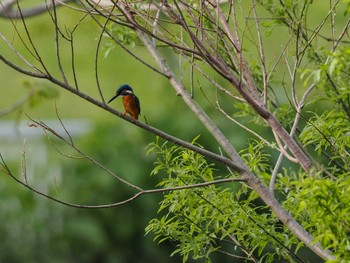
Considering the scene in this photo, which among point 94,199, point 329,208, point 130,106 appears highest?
point 130,106

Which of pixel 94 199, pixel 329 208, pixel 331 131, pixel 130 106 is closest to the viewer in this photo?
pixel 329 208

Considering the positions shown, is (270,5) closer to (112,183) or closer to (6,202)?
(112,183)

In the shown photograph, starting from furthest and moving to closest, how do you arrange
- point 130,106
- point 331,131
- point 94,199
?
point 94,199
point 130,106
point 331,131

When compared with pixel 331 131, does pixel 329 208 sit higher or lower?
lower

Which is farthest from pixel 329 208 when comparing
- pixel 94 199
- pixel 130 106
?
pixel 94 199

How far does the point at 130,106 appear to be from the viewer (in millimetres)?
5918

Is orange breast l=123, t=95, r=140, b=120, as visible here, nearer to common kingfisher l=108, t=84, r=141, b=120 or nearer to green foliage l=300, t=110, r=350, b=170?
common kingfisher l=108, t=84, r=141, b=120

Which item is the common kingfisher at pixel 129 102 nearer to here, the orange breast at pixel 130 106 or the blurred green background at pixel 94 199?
the orange breast at pixel 130 106

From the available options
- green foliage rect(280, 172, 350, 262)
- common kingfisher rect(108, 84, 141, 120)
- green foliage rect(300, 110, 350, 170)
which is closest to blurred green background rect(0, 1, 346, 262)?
common kingfisher rect(108, 84, 141, 120)

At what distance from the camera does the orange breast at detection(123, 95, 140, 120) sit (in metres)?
5.93

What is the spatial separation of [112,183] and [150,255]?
2.44 ft

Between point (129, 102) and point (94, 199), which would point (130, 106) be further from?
point (94, 199)

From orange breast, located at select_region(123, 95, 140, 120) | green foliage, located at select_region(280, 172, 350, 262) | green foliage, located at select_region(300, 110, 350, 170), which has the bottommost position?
green foliage, located at select_region(280, 172, 350, 262)

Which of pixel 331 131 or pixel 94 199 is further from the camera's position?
pixel 94 199
